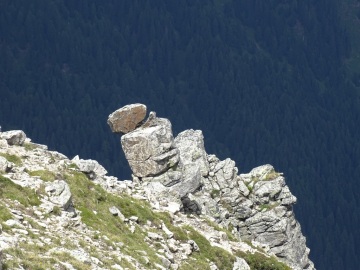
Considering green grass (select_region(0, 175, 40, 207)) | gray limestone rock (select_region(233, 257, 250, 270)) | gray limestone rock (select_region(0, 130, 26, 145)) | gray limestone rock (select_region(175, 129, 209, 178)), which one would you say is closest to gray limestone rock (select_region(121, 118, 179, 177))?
gray limestone rock (select_region(175, 129, 209, 178))

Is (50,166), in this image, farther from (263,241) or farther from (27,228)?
(263,241)

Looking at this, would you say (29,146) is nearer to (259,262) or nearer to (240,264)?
(240,264)

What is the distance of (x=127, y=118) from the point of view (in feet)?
265

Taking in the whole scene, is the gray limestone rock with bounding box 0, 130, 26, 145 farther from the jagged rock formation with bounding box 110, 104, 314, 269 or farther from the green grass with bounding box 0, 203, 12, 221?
the jagged rock formation with bounding box 110, 104, 314, 269

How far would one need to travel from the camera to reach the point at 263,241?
89250 millimetres

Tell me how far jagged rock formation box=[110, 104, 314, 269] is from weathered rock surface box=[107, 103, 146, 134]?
0.80 m

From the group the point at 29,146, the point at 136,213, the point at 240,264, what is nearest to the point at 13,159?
the point at 29,146

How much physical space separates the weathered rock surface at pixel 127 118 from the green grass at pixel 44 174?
2630cm

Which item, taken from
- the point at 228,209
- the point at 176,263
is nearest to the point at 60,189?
the point at 176,263

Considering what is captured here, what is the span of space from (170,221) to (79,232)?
14154 mm

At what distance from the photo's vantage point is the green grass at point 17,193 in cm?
4775

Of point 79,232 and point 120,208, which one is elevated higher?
point 120,208

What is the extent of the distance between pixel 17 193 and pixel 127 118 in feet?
107

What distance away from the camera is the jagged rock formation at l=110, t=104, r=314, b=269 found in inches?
3071
